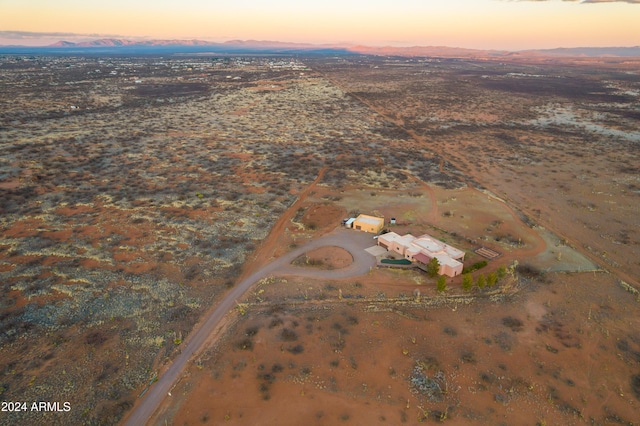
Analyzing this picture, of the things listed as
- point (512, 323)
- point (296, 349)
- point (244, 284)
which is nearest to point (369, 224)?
point (244, 284)

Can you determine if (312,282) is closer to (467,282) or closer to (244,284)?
(244,284)

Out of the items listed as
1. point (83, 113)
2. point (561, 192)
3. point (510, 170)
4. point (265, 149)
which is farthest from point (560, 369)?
point (83, 113)

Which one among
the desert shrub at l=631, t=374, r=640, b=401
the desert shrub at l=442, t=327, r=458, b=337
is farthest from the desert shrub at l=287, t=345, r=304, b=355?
the desert shrub at l=631, t=374, r=640, b=401

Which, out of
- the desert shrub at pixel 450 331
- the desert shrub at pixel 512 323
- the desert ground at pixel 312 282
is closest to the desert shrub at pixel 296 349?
the desert ground at pixel 312 282

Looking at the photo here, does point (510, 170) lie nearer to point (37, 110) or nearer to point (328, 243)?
point (328, 243)

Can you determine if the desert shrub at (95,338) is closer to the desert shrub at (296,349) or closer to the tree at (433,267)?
the desert shrub at (296,349)
